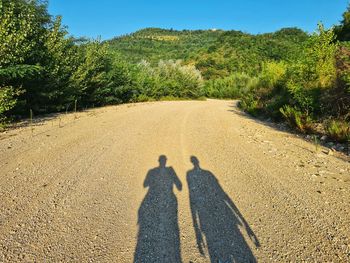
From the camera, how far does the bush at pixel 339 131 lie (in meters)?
8.62

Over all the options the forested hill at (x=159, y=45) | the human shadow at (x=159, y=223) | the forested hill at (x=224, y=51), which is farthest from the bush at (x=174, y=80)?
the human shadow at (x=159, y=223)

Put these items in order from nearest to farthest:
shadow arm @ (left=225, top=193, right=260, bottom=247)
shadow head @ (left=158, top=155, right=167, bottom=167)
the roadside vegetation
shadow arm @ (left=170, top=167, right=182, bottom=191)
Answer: shadow arm @ (left=225, top=193, right=260, bottom=247) → shadow arm @ (left=170, top=167, right=182, bottom=191) → shadow head @ (left=158, top=155, right=167, bottom=167) → the roadside vegetation

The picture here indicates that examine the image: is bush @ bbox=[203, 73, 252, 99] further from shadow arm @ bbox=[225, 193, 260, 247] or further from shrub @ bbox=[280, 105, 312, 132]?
shadow arm @ bbox=[225, 193, 260, 247]

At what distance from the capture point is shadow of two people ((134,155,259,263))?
338 cm

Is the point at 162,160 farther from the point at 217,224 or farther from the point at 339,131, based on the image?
the point at 339,131

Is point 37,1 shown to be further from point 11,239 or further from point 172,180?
point 11,239

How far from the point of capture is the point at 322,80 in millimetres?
11250

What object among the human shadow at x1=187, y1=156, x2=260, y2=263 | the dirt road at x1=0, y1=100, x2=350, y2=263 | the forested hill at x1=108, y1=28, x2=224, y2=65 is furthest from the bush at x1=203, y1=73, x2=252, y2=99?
the human shadow at x1=187, y1=156, x2=260, y2=263

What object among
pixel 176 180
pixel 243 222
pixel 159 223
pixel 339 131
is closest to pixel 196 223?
pixel 159 223

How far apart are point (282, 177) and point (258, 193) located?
3.61 ft

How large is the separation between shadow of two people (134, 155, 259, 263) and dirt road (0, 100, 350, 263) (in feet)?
0.05

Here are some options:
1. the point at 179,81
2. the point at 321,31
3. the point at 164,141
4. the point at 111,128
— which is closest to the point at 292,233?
the point at 164,141

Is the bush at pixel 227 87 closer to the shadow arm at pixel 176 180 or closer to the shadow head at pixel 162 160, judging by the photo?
the shadow head at pixel 162 160

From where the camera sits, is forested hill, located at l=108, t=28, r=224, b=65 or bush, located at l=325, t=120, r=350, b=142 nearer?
bush, located at l=325, t=120, r=350, b=142
